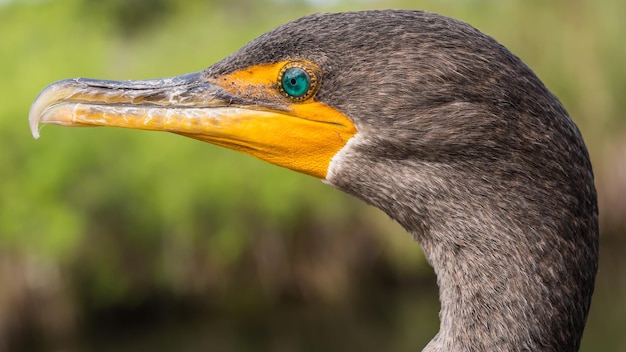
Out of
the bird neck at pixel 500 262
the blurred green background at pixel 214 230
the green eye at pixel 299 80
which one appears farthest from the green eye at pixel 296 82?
the blurred green background at pixel 214 230

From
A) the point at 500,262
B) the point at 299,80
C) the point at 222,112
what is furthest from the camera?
the point at 222,112

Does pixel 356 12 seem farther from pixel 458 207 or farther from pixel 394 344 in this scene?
pixel 394 344

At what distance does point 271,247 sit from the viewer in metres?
22.2

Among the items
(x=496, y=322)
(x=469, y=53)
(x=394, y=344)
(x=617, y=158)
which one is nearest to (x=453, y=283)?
(x=496, y=322)

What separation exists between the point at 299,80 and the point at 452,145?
0.65m

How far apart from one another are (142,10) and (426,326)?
33.5 meters

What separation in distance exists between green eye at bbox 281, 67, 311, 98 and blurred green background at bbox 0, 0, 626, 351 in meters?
15.1

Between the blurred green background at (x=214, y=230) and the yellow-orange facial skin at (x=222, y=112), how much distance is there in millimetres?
15016

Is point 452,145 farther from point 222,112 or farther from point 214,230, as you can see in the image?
point 214,230

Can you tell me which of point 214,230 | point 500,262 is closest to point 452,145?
point 500,262

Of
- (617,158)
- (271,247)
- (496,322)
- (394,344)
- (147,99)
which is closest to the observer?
(496,322)

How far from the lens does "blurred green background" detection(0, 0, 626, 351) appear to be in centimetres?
1992

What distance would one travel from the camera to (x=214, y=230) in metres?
23.4

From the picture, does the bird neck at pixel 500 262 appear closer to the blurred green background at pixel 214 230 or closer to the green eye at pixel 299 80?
the green eye at pixel 299 80
